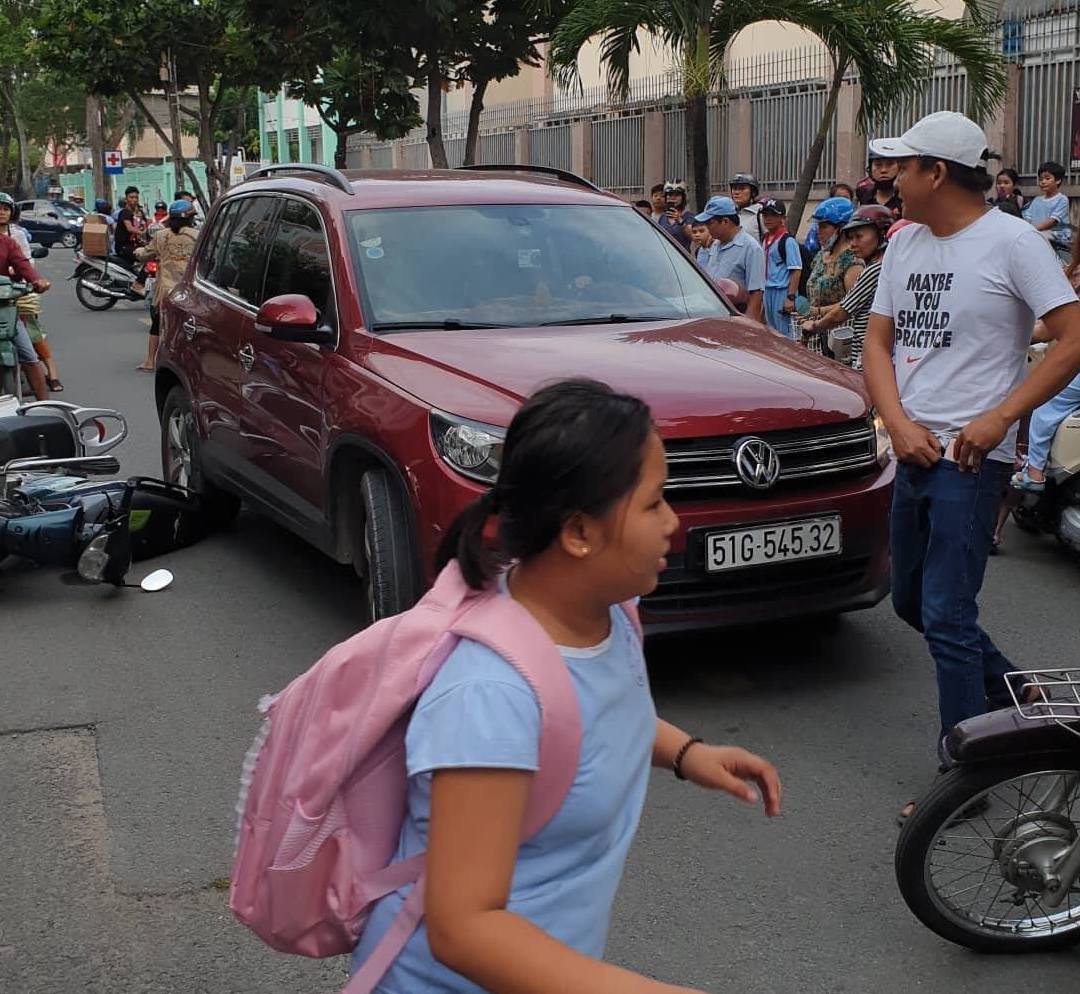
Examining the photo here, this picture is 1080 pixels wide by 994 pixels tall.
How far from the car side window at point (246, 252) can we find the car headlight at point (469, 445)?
2.11 meters

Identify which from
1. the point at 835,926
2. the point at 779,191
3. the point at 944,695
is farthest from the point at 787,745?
the point at 779,191

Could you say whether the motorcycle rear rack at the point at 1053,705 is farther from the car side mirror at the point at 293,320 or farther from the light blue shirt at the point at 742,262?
the light blue shirt at the point at 742,262

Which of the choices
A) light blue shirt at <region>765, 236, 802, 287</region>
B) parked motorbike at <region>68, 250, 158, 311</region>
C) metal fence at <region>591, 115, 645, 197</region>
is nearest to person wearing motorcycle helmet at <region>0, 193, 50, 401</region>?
light blue shirt at <region>765, 236, 802, 287</region>

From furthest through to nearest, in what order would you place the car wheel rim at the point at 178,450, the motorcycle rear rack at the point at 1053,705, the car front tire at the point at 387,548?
the car wheel rim at the point at 178,450 < the car front tire at the point at 387,548 < the motorcycle rear rack at the point at 1053,705

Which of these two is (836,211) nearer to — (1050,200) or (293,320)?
(1050,200)

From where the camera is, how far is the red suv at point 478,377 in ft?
16.7

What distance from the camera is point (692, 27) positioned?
14648mm

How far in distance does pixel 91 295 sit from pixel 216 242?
18521mm

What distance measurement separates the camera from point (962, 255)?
4125mm

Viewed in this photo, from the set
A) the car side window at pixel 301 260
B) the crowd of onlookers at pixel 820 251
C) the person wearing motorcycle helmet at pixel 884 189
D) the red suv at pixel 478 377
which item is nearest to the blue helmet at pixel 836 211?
the crowd of onlookers at pixel 820 251

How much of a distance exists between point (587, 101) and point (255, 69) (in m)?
6.41

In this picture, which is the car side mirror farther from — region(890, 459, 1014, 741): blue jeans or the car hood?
region(890, 459, 1014, 741): blue jeans

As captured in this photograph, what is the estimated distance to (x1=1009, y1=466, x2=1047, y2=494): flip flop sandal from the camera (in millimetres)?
7238

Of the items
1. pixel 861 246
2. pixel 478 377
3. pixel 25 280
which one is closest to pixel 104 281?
pixel 25 280
